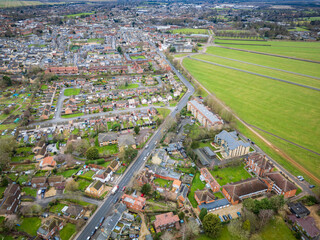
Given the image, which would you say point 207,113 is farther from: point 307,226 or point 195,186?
point 307,226

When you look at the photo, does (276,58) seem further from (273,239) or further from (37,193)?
(37,193)

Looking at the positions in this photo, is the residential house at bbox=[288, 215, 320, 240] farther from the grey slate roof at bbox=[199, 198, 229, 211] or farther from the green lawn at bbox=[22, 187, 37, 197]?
the green lawn at bbox=[22, 187, 37, 197]

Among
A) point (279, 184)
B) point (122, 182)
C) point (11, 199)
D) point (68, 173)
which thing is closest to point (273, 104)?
point (279, 184)

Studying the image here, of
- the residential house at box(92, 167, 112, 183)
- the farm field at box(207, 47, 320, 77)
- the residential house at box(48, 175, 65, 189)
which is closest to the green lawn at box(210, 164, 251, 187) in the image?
the residential house at box(92, 167, 112, 183)

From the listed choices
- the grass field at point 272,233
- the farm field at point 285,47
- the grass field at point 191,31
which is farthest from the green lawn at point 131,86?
the grass field at point 191,31

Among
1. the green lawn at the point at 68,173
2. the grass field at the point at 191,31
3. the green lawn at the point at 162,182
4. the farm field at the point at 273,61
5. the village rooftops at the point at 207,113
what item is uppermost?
the grass field at the point at 191,31

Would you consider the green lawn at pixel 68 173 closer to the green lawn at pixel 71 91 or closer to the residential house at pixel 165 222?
the residential house at pixel 165 222

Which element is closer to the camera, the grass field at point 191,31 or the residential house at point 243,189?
the residential house at point 243,189
